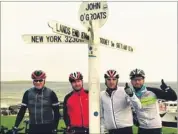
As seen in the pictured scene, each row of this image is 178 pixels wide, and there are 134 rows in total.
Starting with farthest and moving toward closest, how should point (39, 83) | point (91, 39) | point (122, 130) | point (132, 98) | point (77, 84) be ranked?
1. point (39, 83)
2. point (77, 84)
3. point (122, 130)
4. point (132, 98)
5. point (91, 39)

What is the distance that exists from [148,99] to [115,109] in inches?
20.3

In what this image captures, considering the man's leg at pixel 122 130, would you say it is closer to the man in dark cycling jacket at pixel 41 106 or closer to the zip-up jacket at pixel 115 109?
the zip-up jacket at pixel 115 109

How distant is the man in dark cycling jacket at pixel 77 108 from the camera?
5.32 metres

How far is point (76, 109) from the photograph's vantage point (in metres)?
5.34

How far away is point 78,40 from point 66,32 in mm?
254

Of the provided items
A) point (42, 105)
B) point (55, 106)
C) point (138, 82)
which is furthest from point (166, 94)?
point (42, 105)

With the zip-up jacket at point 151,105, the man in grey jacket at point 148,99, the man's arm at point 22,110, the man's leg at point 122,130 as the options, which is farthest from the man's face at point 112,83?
the man's arm at point 22,110

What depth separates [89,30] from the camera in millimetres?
4711

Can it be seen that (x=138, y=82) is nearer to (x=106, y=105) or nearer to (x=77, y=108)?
(x=106, y=105)

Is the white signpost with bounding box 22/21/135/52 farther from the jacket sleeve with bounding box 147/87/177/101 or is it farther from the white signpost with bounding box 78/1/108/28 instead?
the jacket sleeve with bounding box 147/87/177/101

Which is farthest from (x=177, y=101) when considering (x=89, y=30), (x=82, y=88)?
(x=89, y=30)

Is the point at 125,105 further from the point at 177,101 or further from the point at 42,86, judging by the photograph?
the point at 42,86

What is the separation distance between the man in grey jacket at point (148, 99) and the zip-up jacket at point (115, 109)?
17 cm

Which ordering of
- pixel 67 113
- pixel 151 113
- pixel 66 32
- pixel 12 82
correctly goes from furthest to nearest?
pixel 12 82 < pixel 67 113 < pixel 151 113 < pixel 66 32
